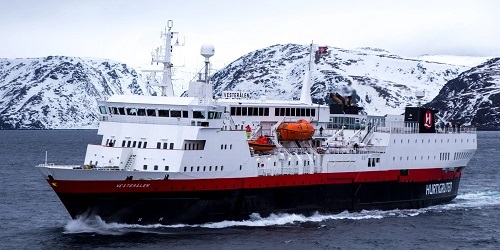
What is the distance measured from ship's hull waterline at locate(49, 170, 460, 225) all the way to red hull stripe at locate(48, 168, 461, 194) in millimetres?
49

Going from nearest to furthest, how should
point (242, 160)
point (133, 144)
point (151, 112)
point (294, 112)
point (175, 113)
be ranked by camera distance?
1. point (175, 113)
2. point (133, 144)
3. point (151, 112)
4. point (242, 160)
5. point (294, 112)

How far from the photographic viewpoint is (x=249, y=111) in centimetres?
4753

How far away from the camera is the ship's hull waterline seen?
134 feet

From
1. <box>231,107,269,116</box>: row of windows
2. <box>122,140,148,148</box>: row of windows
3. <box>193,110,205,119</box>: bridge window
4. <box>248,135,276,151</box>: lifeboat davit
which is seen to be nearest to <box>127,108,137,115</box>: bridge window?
<box>122,140,148,148</box>: row of windows

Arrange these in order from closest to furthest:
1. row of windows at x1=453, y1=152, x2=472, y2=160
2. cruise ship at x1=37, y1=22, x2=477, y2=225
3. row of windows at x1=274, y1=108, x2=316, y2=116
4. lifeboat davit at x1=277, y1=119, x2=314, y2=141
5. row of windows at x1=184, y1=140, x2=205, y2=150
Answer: cruise ship at x1=37, y1=22, x2=477, y2=225, row of windows at x1=184, y1=140, x2=205, y2=150, lifeboat davit at x1=277, y1=119, x2=314, y2=141, row of windows at x1=274, y1=108, x2=316, y2=116, row of windows at x1=453, y1=152, x2=472, y2=160

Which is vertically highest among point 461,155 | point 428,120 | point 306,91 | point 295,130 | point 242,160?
point 306,91

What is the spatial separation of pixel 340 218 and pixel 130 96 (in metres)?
14.2

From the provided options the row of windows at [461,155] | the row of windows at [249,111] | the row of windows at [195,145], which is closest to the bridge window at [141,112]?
the row of windows at [195,145]

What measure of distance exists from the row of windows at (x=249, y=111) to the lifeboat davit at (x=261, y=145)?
1893 mm

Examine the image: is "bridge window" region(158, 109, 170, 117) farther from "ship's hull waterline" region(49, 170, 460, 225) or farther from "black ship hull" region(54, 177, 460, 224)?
"black ship hull" region(54, 177, 460, 224)

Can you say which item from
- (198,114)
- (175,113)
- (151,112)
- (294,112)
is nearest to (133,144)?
(151,112)

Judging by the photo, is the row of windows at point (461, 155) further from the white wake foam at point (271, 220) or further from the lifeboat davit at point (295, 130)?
the lifeboat davit at point (295, 130)

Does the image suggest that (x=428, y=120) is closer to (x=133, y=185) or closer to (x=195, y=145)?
(x=195, y=145)

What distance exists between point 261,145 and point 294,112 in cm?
460
